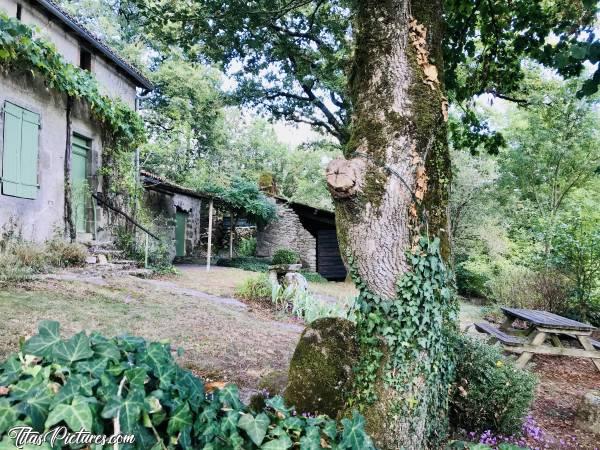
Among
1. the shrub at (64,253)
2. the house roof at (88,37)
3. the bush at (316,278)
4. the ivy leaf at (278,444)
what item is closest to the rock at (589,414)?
the ivy leaf at (278,444)

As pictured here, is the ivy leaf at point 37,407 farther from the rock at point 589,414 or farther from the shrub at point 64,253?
the shrub at point 64,253

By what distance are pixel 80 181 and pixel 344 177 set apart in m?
9.04

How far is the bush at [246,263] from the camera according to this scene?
16.3 metres

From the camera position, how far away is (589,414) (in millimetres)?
3326

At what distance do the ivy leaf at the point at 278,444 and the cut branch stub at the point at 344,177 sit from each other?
4.64 feet

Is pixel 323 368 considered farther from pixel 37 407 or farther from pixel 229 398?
pixel 37 407

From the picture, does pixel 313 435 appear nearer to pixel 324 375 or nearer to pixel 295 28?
pixel 324 375

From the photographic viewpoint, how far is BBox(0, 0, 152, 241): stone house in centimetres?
734

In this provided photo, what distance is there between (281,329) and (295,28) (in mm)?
7938

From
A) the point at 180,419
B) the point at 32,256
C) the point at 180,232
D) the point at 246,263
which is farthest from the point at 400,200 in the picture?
the point at 180,232

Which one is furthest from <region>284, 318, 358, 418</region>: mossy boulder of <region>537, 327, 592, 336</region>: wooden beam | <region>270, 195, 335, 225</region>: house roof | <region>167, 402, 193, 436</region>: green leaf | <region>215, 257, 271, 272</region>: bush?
<region>215, 257, 271, 272</region>: bush

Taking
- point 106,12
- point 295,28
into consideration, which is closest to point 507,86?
point 295,28

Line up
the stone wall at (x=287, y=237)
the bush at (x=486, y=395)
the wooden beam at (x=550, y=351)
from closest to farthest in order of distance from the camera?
the bush at (x=486, y=395), the wooden beam at (x=550, y=351), the stone wall at (x=287, y=237)

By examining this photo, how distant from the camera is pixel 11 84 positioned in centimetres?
738
